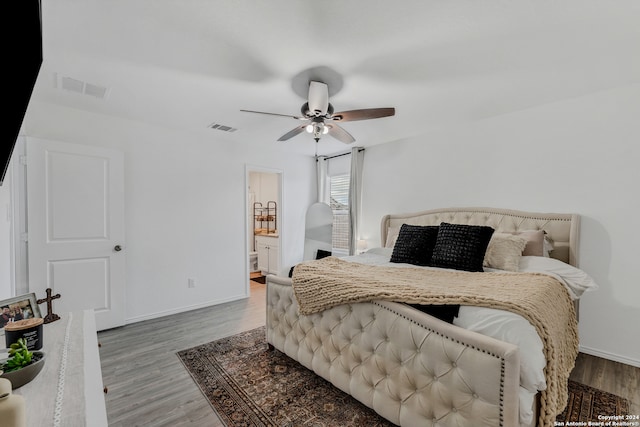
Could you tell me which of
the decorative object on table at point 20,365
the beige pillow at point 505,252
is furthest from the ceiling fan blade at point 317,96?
the decorative object on table at point 20,365

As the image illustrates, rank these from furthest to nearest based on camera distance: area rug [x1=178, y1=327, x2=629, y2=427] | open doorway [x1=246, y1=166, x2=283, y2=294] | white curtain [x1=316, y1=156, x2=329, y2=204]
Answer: open doorway [x1=246, y1=166, x2=283, y2=294] < white curtain [x1=316, y1=156, x2=329, y2=204] < area rug [x1=178, y1=327, x2=629, y2=427]

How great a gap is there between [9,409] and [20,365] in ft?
1.33

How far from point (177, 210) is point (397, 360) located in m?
3.27

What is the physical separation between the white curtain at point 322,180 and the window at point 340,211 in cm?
14

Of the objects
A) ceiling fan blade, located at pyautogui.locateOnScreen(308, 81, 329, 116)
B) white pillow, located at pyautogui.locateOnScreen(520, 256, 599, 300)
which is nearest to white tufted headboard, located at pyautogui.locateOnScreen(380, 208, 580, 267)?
white pillow, located at pyautogui.locateOnScreen(520, 256, 599, 300)

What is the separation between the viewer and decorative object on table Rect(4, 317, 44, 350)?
1104mm

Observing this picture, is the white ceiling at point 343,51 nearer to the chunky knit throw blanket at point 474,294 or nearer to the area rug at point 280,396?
the chunky knit throw blanket at point 474,294

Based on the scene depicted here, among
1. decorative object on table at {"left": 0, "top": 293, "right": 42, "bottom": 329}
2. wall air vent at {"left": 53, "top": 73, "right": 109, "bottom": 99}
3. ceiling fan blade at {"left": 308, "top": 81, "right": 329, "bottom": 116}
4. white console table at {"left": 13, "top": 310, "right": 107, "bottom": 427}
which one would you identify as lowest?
white console table at {"left": 13, "top": 310, "right": 107, "bottom": 427}

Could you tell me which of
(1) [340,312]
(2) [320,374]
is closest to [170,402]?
(2) [320,374]

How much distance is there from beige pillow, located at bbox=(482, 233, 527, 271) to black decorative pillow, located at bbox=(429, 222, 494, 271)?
0.11 m

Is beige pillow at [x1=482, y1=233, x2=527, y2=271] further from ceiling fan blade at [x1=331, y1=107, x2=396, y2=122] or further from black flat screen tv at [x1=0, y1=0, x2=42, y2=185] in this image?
black flat screen tv at [x1=0, y1=0, x2=42, y2=185]

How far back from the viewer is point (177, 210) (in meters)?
3.78

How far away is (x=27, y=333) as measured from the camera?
1.12 m

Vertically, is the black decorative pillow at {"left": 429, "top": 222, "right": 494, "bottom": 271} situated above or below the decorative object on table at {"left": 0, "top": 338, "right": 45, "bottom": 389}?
above
